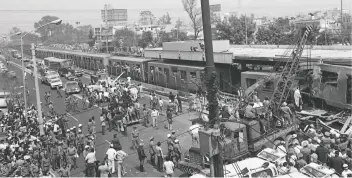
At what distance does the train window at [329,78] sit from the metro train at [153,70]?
7448mm

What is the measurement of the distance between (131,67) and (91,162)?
30346mm

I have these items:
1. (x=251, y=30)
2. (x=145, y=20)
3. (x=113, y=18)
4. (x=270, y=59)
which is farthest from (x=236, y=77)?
(x=145, y=20)

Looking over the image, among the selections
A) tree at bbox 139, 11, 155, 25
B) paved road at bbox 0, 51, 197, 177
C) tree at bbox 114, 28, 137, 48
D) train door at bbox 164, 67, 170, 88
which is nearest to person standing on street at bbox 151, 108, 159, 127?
paved road at bbox 0, 51, 197, 177

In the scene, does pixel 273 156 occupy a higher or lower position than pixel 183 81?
lower

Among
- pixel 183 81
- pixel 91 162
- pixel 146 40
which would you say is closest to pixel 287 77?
pixel 91 162

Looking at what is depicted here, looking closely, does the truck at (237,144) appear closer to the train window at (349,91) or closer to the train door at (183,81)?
the train window at (349,91)

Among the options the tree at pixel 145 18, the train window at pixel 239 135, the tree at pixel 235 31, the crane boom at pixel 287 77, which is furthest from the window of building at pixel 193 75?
the tree at pixel 145 18

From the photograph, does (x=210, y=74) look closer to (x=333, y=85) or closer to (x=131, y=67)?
(x=333, y=85)

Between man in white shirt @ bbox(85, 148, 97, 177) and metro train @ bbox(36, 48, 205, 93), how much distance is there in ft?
34.5

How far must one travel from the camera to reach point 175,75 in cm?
3528

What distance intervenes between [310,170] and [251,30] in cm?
4991

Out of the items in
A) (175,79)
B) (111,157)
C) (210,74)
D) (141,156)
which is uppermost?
(210,74)

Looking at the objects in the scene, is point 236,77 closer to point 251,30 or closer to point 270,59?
point 270,59

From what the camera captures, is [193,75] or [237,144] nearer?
[237,144]
